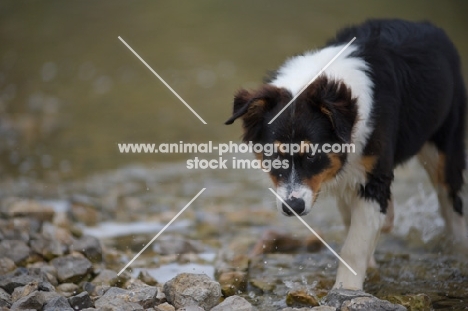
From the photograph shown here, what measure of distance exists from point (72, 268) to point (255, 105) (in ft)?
6.02

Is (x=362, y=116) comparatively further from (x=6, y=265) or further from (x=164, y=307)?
(x=6, y=265)

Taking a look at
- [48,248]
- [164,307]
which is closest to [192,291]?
[164,307]

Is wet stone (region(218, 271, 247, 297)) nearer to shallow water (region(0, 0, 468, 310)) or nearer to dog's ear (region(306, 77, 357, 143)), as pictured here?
shallow water (region(0, 0, 468, 310))

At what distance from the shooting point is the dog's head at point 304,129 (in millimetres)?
3938

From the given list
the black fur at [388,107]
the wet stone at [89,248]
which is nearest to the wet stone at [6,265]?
the wet stone at [89,248]

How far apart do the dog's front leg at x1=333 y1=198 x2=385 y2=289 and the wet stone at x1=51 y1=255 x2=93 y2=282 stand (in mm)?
1767

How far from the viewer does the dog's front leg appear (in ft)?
14.5

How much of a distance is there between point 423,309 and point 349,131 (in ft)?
3.69

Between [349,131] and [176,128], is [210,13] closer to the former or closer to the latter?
[176,128]

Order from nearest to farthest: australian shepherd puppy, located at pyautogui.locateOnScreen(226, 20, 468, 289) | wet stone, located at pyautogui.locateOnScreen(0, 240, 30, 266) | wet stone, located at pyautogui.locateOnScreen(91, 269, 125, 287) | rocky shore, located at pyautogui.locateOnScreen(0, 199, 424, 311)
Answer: rocky shore, located at pyautogui.locateOnScreen(0, 199, 424, 311) → australian shepherd puppy, located at pyautogui.locateOnScreen(226, 20, 468, 289) → wet stone, located at pyautogui.locateOnScreen(91, 269, 125, 287) → wet stone, located at pyautogui.locateOnScreen(0, 240, 30, 266)

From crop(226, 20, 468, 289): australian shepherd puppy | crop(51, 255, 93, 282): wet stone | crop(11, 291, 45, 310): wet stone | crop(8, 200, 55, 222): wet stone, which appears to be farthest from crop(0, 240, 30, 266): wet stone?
Answer: crop(226, 20, 468, 289): australian shepherd puppy

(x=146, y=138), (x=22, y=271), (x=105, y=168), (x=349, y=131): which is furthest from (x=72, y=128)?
(x=349, y=131)

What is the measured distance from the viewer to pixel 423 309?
3.99 metres

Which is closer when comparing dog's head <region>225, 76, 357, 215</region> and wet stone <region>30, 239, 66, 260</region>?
dog's head <region>225, 76, 357, 215</region>
